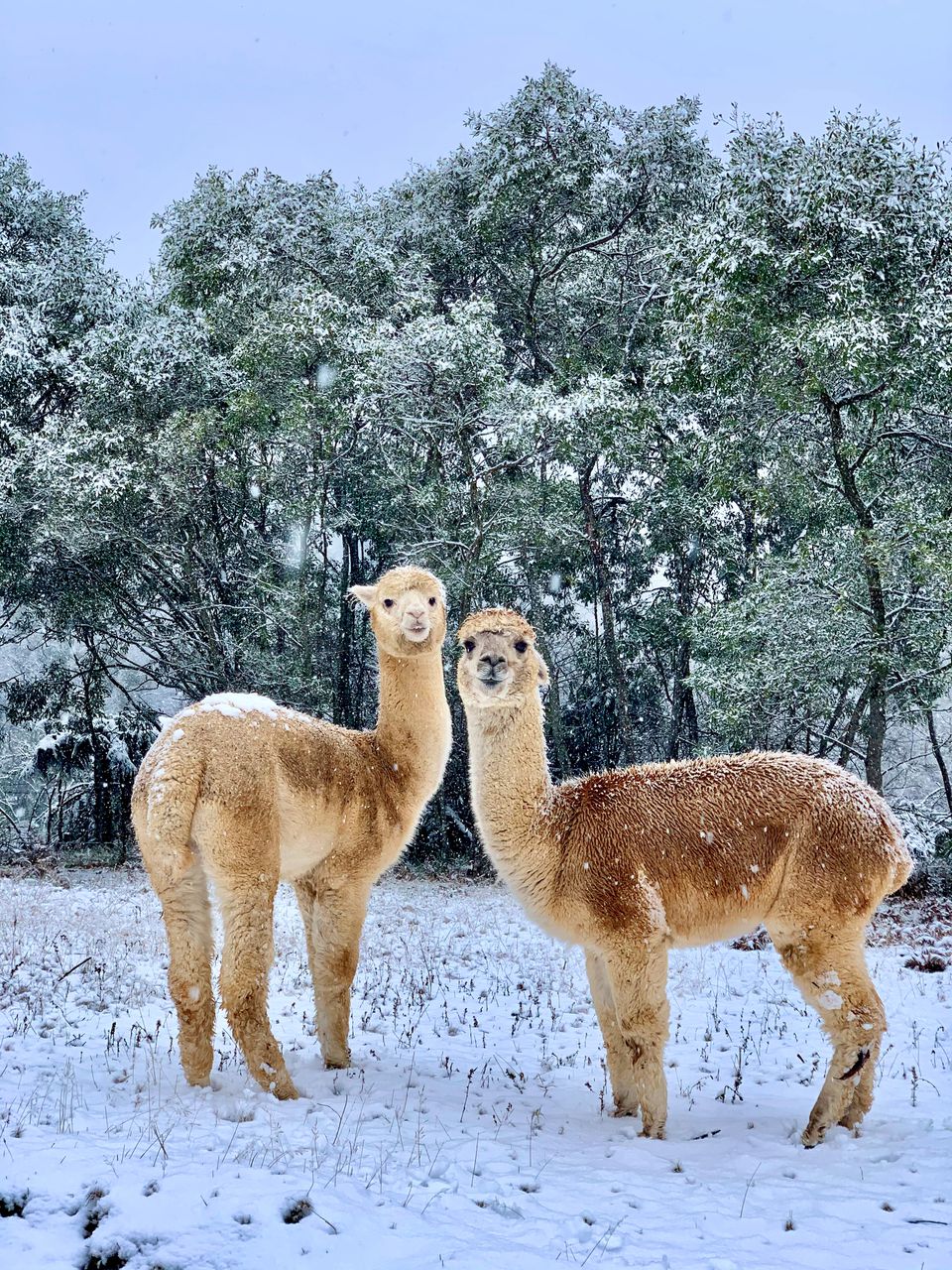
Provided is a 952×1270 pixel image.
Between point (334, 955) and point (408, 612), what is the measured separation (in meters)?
2.05

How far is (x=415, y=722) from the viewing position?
20.7 ft

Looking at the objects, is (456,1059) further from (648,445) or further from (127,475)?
(648,445)

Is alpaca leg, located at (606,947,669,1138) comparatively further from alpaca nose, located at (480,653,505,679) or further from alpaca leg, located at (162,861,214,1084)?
alpaca leg, located at (162,861,214,1084)

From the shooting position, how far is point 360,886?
5.85 metres

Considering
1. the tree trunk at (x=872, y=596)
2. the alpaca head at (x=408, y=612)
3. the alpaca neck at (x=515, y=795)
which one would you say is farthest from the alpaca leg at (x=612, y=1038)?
the tree trunk at (x=872, y=596)

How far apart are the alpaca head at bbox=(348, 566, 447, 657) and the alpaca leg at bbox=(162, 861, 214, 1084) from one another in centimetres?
188

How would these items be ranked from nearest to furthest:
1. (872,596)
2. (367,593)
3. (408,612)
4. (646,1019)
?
(646,1019) < (408,612) < (367,593) < (872,596)

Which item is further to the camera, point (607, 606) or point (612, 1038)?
point (607, 606)

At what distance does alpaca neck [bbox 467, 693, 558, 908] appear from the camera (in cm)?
520

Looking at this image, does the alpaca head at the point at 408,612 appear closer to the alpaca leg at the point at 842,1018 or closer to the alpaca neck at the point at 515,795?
the alpaca neck at the point at 515,795

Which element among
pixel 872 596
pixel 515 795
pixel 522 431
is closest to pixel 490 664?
pixel 515 795

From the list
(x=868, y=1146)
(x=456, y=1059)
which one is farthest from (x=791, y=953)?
(x=456, y=1059)

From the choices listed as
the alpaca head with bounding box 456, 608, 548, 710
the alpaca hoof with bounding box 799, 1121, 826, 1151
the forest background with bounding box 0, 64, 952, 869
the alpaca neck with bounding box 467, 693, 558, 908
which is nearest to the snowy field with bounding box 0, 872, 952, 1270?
the alpaca hoof with bounding box 799, 1121, 826, 1151

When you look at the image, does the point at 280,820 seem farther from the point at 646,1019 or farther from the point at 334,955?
the point at 646,1019
